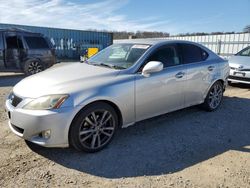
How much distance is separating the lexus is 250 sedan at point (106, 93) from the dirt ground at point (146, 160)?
11.6 inches

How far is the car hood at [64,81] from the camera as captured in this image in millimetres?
3272

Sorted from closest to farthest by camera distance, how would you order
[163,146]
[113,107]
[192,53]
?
[113,107] < [163,146] < [192,53]

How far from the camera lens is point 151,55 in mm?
4195

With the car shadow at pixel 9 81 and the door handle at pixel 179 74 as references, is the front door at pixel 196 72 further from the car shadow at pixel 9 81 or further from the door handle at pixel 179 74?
the car shadow at pixel 9 81

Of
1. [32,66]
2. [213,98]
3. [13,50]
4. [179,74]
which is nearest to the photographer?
[179,74]

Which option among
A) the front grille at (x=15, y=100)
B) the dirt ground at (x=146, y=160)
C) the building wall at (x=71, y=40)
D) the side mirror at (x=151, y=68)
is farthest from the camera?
the building wall at (x=71, y=40)

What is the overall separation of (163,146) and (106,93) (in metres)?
1.23

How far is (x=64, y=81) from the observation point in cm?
346

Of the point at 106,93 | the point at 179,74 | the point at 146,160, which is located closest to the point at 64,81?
the point at 106,93

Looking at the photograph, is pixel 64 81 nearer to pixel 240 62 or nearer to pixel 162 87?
pixel 162 87

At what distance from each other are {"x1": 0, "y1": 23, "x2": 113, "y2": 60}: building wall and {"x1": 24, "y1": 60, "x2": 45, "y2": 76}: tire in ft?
32.6

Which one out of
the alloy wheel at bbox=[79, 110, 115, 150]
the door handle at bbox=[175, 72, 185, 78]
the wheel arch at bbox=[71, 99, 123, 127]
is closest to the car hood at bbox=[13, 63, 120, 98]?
the wheel arch at bbox=[71, 99, 123, 127]

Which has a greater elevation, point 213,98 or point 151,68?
point 151,68

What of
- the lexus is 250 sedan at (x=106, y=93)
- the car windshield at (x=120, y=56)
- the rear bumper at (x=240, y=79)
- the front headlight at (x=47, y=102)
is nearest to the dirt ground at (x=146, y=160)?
the lexus is 250 sedan at (x=106, y=93)
